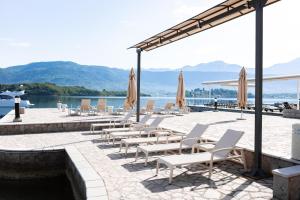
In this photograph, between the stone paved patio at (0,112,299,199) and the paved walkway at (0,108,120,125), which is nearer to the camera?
the stone paved patio at (0,112,299,199)

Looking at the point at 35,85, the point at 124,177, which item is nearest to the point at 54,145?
the point at 124,177

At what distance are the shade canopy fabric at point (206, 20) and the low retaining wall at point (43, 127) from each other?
13.2ft

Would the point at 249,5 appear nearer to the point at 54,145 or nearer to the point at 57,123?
the point at 54,145

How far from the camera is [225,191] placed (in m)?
4.80

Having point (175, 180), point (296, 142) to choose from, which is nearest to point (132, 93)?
point (175, 180)

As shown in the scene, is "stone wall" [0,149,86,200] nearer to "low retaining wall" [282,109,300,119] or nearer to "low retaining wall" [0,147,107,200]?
"low retaining wall" [0,147,107,200]

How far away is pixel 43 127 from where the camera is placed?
1127 cm

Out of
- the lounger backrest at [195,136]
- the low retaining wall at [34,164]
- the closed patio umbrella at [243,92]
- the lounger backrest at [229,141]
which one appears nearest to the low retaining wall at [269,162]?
the lounger backrest at [229,141]

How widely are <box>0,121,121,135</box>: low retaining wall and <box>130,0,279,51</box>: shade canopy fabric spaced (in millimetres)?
4037

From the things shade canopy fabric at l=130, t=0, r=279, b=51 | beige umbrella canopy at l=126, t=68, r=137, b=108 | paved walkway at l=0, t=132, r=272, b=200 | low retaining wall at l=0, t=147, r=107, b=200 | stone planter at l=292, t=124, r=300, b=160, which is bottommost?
low retaining wall at l=0, t=147, r=107, b=200

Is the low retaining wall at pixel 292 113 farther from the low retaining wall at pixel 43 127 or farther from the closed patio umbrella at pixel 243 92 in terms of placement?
the low retaining wall at pixel 43 127

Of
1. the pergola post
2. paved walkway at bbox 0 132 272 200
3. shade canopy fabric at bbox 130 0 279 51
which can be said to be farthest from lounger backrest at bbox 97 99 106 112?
the pergola post

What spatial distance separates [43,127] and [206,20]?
7.16m

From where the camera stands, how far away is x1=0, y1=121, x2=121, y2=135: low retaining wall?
1074 cm
